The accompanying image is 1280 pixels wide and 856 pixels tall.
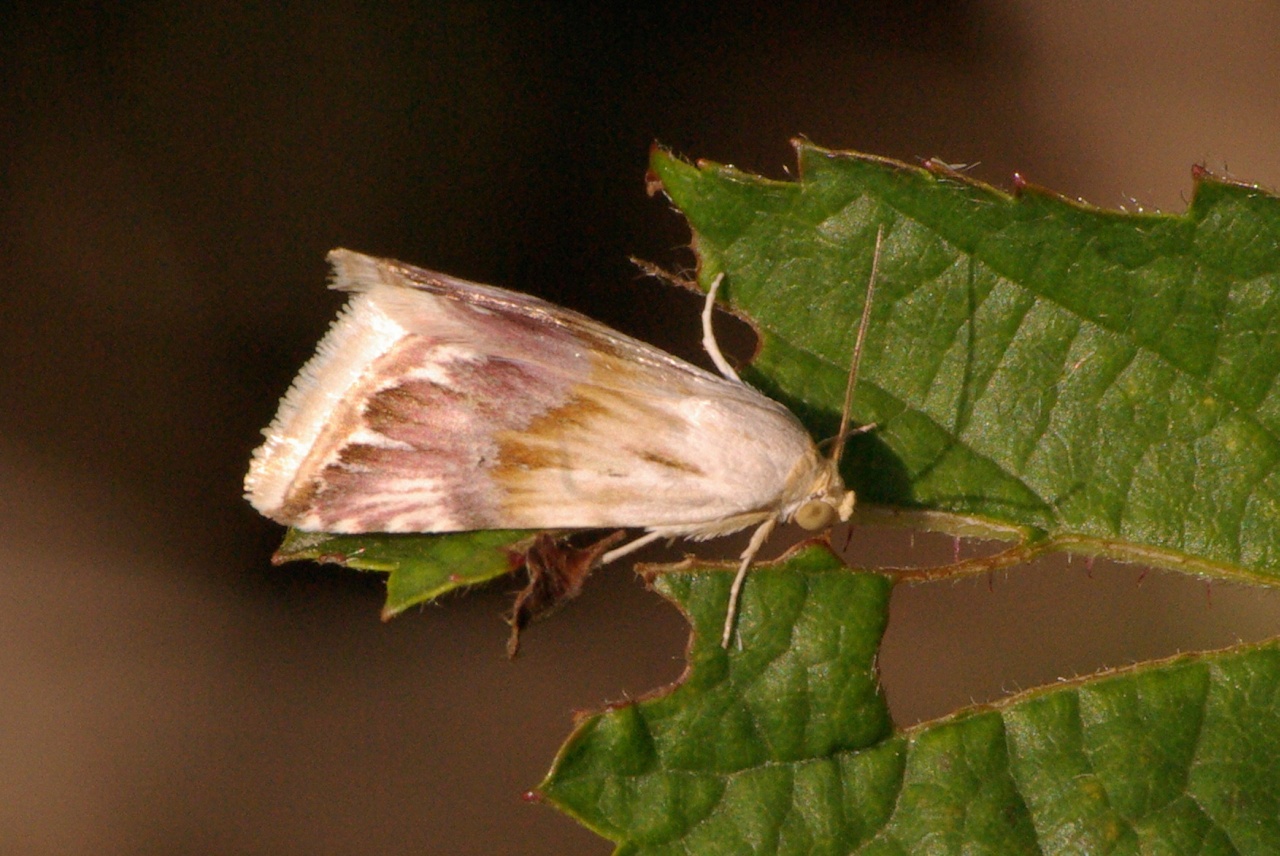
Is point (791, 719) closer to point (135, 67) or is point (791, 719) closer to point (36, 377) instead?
point (36, 377)

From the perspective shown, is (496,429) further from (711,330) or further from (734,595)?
(734,595)

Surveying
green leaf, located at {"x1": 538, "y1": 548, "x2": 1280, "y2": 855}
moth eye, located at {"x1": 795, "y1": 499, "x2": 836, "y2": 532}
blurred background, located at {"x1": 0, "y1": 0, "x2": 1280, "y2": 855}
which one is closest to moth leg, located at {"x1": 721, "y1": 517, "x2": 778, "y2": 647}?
green leaf, located at {"x1": 538, "y1": 548, "x2": 1280, "y2": 855}

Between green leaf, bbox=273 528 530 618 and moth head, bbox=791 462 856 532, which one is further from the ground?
moth head, bbox=791 462 856 532

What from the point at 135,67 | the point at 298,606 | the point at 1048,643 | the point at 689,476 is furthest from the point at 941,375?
the point at 135,67

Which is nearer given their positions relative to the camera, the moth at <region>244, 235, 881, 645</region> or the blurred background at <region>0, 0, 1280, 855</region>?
the moth at <region>244, 235, 881, 645</region>

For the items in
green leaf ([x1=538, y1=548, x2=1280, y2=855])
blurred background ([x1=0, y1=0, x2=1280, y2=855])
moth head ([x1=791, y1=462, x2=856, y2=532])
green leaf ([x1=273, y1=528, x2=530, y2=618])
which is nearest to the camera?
green leaf ([x1=538, y1=548, x2=1280, y2=855])

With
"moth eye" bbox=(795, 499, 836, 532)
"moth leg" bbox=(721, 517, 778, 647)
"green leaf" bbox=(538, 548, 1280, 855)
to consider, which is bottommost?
Result: "green leaf" bbox=(538, 548, 1280, 855)

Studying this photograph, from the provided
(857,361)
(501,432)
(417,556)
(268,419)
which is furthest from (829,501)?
(268,419)

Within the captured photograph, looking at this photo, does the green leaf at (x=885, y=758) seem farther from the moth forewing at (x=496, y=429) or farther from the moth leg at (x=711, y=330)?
the moth leg at (x=711, y=330)

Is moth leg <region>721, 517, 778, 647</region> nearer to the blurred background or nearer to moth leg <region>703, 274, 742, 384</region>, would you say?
moth leg <region>703, 274, 742, 384</region>
